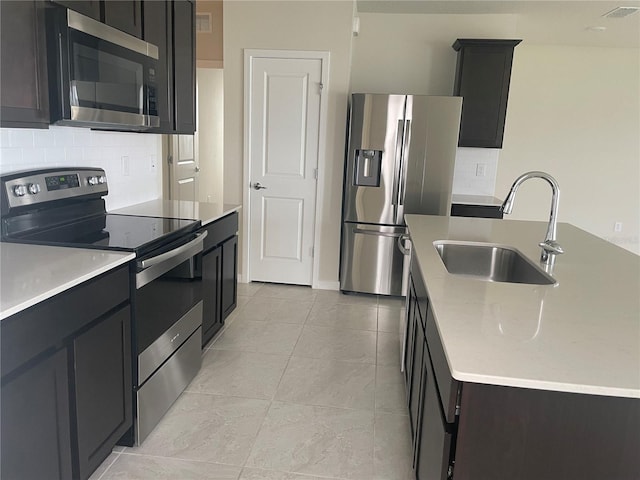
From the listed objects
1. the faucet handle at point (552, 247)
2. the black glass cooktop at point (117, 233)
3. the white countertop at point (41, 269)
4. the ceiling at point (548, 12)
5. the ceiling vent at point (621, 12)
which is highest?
the ceiling at point (548, 12)

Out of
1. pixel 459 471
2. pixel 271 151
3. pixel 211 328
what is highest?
pixel 271 151

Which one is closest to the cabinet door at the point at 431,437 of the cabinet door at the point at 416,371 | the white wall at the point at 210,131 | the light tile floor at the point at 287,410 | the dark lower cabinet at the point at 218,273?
the cabinet door at the point at 416,371

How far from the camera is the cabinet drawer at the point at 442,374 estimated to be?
1237mm

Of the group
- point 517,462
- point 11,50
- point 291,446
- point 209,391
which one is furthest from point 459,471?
point 11,50

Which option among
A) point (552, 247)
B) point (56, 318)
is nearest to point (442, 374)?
point (552, 247)

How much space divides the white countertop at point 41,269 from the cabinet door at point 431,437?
1159 millimetres

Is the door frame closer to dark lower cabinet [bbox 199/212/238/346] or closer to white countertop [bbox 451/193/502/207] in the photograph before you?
dark lower cabinet [bbox 199/212/238/346]

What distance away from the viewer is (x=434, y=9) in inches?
172

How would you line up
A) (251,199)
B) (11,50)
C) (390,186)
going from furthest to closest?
(251,199), (390,186), (11,50)

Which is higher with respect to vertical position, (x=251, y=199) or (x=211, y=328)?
(x=251, y=199)

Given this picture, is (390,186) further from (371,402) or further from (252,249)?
(371,402)

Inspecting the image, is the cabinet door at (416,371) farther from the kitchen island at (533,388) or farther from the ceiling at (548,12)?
the ceiling at (548,12)

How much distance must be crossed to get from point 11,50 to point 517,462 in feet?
6.48

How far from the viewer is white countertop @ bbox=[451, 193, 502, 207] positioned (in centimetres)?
443
